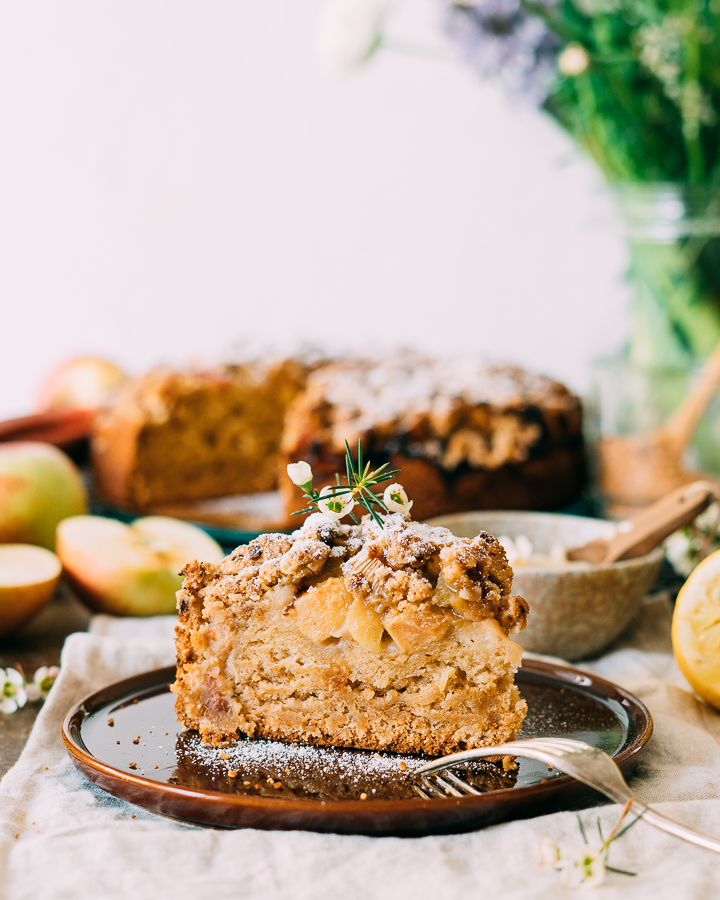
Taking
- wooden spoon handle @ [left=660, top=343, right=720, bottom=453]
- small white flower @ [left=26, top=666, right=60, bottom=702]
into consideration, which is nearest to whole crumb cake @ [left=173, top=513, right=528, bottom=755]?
small white flower @ [left=26, top=666, right=60, bottom=702]

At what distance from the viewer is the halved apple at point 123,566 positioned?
2783 mm

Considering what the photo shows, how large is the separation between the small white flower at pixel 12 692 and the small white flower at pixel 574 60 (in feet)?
9.18

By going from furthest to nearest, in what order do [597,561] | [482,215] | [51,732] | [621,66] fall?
[482,215] < [621,66] < [597,561] < [51,732]

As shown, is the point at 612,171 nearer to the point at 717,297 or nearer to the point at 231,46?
the point at 717,297

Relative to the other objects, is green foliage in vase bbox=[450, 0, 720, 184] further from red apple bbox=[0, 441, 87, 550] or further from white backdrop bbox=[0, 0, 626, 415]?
red apple bbox=[0, 441, 87, 550]

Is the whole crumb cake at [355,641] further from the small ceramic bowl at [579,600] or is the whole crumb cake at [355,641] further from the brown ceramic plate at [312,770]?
the small ceramic bowl at [579,600]

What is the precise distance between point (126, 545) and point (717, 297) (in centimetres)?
246

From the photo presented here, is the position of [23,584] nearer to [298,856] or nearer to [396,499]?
[396,499]

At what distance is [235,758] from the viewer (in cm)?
180

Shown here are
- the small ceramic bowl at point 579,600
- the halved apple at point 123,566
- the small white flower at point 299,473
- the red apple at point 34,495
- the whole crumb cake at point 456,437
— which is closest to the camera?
the small white flower at point 299,473

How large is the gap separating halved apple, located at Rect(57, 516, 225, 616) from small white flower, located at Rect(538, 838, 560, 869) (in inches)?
59.9

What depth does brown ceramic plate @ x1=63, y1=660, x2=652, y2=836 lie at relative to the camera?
1.54 m

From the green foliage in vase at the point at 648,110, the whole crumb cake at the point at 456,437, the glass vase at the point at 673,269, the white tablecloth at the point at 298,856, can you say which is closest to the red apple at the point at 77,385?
the whole crumb cake at the point at 456,437

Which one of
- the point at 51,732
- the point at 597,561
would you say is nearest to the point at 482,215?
the point at 597,561
